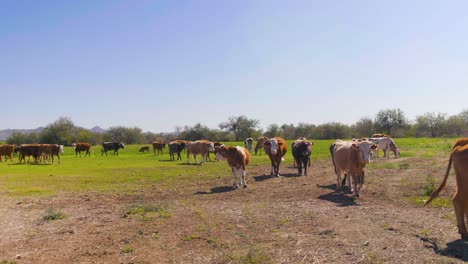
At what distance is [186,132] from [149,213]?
8801 cm

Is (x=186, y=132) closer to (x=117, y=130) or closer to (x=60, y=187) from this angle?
(x=117, y=130)

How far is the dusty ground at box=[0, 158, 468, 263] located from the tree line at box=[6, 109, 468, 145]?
8199cm

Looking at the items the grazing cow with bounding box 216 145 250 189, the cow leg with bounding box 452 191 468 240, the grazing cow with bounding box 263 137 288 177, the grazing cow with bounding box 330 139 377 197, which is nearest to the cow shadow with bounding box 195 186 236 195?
the grazing cow with bounding box 216 145 250 189

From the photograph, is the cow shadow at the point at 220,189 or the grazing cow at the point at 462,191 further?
the cow shadow at the point at 220,189

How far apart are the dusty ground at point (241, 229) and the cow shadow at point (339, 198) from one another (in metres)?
0.03

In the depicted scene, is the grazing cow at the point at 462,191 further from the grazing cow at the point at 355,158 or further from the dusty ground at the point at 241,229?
the grazing cow at the point at 355,158

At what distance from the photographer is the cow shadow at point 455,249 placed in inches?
262

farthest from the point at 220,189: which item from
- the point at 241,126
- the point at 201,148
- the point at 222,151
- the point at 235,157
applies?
the point at 241,126

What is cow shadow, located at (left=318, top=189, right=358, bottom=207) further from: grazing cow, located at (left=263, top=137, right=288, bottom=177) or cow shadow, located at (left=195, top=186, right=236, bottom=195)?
grazing cow, located at (left=263, top=137, right=288, bottom=177)

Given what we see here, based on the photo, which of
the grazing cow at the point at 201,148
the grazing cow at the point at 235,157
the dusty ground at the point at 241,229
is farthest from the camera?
the grazing cow at the point at 201,148

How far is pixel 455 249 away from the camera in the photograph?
7.00 m

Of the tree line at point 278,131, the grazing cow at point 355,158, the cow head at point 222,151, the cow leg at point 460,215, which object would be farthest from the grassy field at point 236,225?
the tree line at point 278,131

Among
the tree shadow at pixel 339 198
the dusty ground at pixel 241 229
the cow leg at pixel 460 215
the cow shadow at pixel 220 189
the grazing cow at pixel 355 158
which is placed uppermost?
the grazing cow at pixel 355 158

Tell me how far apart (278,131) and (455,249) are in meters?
106
